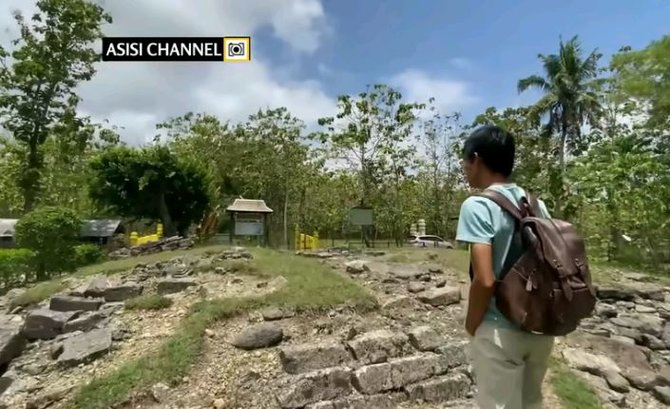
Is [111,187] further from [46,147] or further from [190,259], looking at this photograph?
[190,259]

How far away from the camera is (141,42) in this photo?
7.24m

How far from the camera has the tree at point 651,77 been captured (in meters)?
14.0

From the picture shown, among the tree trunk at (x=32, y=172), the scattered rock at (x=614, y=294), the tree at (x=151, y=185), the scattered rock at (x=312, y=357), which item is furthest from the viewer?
the tree at (x=151, y=185)

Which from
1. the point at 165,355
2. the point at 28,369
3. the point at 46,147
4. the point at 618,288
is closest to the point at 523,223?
the point at 165,355

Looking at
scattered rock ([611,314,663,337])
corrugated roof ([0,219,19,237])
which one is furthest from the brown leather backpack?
corrugated roof ([0,219,19,237])

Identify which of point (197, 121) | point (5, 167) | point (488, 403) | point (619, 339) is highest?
point (197, 121)

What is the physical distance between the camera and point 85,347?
15.2ft

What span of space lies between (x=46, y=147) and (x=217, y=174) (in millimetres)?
8661

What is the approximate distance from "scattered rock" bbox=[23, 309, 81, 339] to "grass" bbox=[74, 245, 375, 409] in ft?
4.60

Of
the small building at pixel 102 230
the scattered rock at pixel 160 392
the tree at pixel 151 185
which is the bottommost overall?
the scattered rock at pixel 160 392

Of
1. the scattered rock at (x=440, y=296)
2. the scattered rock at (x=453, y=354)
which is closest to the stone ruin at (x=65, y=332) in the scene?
the scattered rock at (x=440, y=296)

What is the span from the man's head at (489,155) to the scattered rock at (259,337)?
333 cm

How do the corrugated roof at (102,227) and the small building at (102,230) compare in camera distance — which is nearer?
the small building at (102,230)

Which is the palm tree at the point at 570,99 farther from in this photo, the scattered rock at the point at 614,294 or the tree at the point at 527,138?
the scattered rock at the point at 614,294
